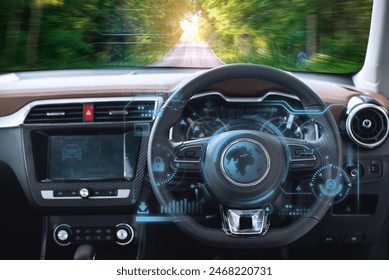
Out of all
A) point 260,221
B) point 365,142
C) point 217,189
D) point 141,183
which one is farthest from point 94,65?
point 365,142

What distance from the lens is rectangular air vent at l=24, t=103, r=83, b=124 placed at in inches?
96.2

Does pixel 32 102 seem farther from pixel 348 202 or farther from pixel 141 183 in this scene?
pixel 348 202

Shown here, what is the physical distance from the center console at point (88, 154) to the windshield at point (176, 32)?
16 centimetres

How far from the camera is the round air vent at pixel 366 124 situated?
238 cm

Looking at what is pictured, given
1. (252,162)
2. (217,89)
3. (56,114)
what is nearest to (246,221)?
(252,162)

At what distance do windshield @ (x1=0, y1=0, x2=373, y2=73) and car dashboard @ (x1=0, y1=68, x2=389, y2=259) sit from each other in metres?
0.10

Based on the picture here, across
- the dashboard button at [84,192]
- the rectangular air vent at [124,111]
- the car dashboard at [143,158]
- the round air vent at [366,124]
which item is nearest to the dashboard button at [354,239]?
the car dashboard at [143,158]

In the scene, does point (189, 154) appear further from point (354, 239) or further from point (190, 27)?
point (354, 239)

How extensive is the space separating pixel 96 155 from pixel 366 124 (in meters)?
0.91

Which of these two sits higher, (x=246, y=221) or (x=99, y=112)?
(x=99, y=112)

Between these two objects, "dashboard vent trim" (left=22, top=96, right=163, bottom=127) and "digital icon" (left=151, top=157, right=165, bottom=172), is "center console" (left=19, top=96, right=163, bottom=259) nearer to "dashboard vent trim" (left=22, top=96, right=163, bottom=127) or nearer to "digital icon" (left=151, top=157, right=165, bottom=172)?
"dashboard vent trim" (left=22, top=96, right=163, bottom=127)

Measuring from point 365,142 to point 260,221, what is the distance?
48 centimetres

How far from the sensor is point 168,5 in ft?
7.35

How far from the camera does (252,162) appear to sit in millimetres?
2156
